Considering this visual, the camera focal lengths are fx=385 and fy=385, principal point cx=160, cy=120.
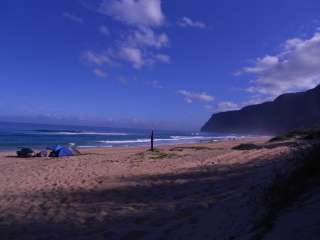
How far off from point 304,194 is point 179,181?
4736 mm

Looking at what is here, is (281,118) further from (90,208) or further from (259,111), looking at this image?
(90,208)

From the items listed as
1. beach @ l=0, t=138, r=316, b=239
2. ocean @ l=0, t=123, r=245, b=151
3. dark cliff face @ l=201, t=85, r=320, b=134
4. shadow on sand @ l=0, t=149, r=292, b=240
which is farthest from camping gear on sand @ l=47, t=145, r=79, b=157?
dark cliff face @ l=201, t=85, r=320, b=134

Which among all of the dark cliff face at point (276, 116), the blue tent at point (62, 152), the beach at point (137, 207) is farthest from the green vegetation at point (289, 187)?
the dark cliff face at point (276, 116)

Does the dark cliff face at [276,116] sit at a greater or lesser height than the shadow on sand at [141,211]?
greater

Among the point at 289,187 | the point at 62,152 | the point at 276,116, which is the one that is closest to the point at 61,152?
the point at 62,152

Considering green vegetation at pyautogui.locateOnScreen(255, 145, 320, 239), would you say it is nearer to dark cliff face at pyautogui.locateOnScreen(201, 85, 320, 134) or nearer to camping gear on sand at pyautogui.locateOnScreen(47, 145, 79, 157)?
camping gear on sand at pyautogui.locateOnScreen(47, 145, 79, 157)

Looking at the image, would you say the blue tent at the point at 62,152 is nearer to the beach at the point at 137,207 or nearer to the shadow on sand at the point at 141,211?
the beach at the point at 137,207

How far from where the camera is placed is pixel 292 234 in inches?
126

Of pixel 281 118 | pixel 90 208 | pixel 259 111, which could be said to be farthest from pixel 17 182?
pixel 259 111

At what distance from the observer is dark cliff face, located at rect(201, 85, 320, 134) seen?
75.2 meters

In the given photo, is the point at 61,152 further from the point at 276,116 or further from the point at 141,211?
the point at 276,116

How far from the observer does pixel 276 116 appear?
94250mm

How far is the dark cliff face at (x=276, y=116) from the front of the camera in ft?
247

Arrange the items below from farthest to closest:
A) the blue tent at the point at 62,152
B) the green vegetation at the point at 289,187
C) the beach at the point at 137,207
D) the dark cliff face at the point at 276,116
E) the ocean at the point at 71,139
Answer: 1. the dark cliff face at the point at 276,116
2. the ocean at the point at 71,139
3. the blue tent at the point at 62,152
4. the beach at the point at 137,207
5. the green vegetation at the point at 289,187
